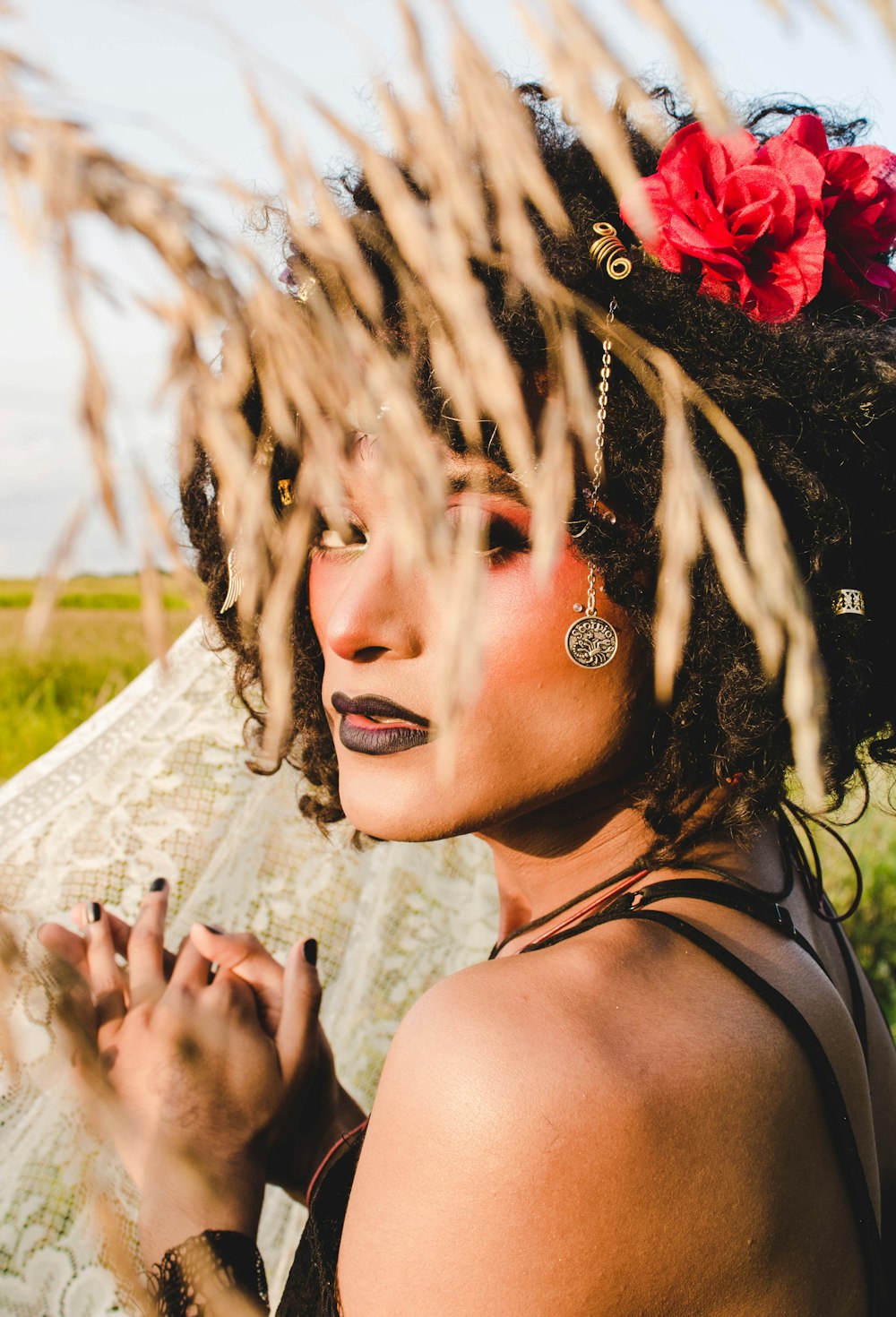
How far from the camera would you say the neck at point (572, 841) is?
2111 millimetres

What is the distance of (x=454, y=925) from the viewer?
404 centimetres

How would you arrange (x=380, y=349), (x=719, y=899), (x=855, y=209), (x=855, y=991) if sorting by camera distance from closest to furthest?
(x=380, y=349) < (x=719, y=899) < (x=855, y=209) < (x=855, y=991)

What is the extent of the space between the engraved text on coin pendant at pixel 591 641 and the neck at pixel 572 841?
1.08 ft

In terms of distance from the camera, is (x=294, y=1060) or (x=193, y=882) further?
(x=193, y=882)

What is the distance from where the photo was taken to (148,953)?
8.20ft

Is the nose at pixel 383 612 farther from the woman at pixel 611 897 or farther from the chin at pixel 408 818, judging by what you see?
the chin at pixel 408 818

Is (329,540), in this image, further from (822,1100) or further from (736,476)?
(822,1100)

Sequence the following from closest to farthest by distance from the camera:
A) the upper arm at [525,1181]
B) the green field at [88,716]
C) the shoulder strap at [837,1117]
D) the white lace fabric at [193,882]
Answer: the upper arm at [525,1181]
the shoulder strap at [837,1117]
the white lace fabric at [193,882]
the green field at [88,716]

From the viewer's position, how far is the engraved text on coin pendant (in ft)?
6.12

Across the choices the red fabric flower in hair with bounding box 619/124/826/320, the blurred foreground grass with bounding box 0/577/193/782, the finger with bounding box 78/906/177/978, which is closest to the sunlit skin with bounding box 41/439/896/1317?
the finger with bounding box 78/906/177/978

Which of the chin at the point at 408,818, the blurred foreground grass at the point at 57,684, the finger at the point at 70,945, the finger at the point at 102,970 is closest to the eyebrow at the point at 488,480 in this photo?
the chin at the point at 408,818

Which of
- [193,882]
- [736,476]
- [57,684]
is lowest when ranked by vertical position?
[57,684]

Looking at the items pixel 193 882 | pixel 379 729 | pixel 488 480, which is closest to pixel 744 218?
pixel 488 480

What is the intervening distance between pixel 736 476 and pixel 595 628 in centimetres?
36
